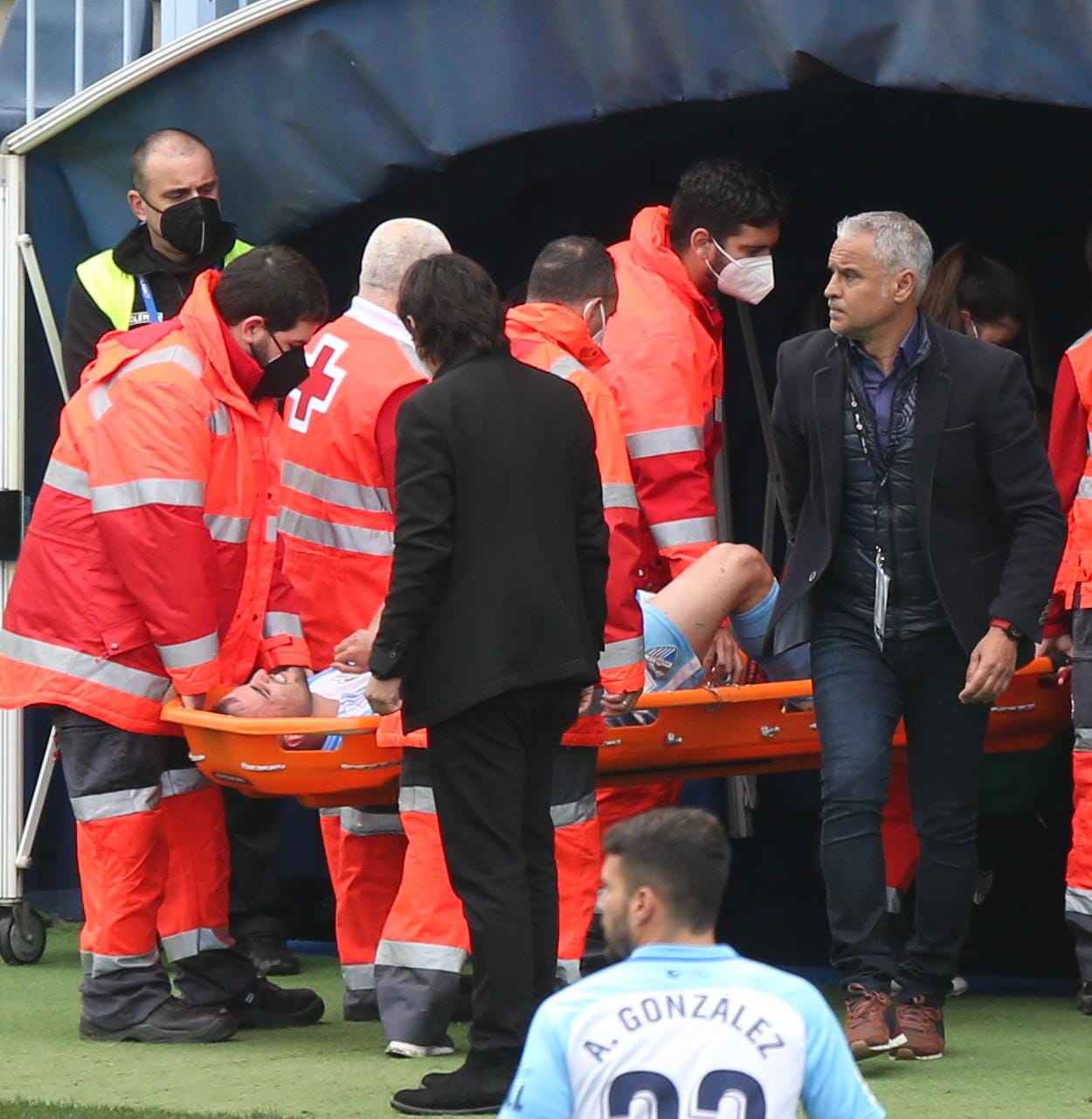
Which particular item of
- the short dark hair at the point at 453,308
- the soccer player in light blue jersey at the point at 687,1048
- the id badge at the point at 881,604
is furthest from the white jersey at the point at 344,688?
the soccer player in light blue jersey at the point at 687,1048

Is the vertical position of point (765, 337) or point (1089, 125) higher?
point (1089, 125)

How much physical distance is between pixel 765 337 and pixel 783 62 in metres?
1.79

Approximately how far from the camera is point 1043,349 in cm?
714

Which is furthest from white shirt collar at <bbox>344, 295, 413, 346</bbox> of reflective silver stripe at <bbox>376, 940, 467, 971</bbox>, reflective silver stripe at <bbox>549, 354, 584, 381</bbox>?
reflective silver stripe at <bbox>376, 940, 467, 971</bbox>

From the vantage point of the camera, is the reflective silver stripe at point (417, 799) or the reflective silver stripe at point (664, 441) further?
the reflective silver stripe at point (664, 441)

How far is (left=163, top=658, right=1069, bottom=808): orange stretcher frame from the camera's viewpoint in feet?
16.5

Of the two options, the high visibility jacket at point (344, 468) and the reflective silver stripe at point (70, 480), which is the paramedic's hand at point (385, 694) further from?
the reflective silver stripe at point (70, 480)

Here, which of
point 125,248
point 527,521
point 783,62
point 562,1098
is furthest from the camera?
point 125,248

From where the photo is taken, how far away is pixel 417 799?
4.91m

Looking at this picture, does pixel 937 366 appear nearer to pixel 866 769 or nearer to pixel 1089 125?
pixel 866 769

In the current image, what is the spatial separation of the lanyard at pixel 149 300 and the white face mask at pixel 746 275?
55.8 inches

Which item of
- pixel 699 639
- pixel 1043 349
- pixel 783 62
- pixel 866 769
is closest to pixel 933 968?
pixel 866 769

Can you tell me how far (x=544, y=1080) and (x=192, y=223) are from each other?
158 inches

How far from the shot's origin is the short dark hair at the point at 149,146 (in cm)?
634
